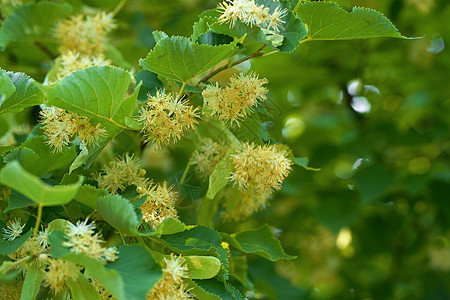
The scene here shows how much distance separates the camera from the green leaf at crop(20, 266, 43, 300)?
0.86 m

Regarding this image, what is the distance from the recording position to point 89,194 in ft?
3.11

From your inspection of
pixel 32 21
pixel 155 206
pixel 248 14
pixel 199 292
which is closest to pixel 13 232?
pixel 155 206

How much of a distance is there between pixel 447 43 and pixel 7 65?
2378mm

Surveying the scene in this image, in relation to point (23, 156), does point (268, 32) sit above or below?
above

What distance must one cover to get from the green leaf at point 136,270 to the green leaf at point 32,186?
17 centimetres

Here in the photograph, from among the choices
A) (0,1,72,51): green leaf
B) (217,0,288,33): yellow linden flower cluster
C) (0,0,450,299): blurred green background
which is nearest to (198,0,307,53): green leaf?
(217,0,288,33): yellow linden flower cluster

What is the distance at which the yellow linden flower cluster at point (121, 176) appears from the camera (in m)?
1.06

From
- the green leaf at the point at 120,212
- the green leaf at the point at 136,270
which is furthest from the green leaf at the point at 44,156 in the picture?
the green leaf at the point at 136,270

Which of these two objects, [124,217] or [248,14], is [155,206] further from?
[248,14]

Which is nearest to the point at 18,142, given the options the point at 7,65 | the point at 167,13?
the point at 7,65

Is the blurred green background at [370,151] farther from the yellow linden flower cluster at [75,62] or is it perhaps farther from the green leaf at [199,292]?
the green leaf at [199,292]

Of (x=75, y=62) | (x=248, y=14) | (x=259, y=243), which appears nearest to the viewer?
(x=248, y=14)

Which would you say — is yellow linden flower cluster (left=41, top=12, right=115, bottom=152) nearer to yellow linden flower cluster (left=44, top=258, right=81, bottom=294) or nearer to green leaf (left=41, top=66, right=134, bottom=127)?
green leaf (left=41, top=66, right=134, bottom=127)

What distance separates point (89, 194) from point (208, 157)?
0.38 metres
